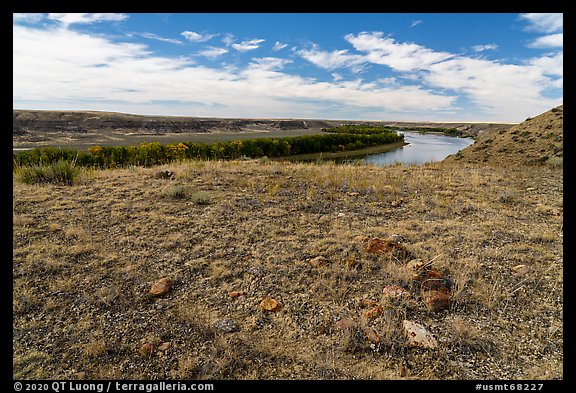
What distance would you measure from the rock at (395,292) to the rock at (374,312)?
10.7 inches

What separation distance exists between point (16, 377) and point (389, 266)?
3.83 metres

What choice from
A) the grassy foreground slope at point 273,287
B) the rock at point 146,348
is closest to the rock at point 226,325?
the grassy foreground slope at point 273,287

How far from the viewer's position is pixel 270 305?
321 centimetres

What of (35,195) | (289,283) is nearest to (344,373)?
(289,283)

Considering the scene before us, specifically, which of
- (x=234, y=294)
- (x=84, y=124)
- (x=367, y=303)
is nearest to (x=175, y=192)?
(x=234, y=294)

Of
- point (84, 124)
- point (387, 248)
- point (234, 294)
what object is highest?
point (84, 124)

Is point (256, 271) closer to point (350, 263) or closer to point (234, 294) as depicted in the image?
point (234, 294)

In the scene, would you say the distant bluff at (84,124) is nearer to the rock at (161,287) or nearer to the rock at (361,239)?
the rock at (161,287)

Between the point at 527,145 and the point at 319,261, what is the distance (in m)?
19.0

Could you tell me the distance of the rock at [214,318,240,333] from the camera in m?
2.85

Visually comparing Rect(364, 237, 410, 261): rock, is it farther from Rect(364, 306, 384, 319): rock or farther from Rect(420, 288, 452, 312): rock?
Rect(364, 306, 384, 319): rock

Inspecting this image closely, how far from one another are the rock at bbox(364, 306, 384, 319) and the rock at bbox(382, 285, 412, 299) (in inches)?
10.7

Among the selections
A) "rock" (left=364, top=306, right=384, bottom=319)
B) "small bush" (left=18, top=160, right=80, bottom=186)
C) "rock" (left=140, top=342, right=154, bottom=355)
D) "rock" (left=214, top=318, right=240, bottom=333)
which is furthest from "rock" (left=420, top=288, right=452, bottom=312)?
"small bush" (left=18, top=160, right=80, bottom=186)

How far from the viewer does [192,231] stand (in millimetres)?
5066
